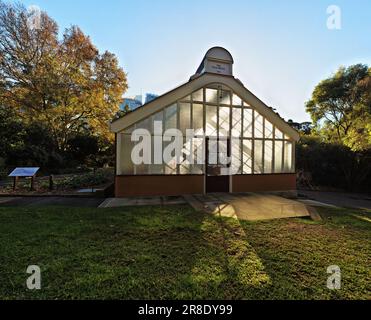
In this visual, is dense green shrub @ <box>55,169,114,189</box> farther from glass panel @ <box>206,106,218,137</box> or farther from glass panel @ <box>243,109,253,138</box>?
glass panel @ <box>243,109,253,138</box>

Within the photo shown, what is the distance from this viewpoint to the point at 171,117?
8.45m

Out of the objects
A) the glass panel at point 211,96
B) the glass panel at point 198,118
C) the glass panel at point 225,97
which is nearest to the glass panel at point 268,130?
the glass panel at point 225,97

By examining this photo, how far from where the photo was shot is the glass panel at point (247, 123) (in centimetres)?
945

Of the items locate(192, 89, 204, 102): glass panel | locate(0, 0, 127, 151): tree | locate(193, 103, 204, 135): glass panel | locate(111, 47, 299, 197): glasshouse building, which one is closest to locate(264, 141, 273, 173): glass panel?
locate(111, 47, 299, 197): glasshouse building

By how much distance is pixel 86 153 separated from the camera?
20.5 metres

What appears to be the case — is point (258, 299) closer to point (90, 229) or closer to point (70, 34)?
point (90, 229)

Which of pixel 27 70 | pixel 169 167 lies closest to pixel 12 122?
pixel 27 70

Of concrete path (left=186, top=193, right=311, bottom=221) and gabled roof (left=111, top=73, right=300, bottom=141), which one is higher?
gabled roof (left=111, top=73, right=300, bottom=141)

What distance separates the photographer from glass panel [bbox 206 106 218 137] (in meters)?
8.99

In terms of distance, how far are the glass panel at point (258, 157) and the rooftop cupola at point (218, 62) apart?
3607 millimetres

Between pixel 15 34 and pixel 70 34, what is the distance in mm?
3831

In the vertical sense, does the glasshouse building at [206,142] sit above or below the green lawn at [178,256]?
above

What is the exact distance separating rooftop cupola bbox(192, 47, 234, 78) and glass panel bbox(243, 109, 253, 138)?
1.98 meters

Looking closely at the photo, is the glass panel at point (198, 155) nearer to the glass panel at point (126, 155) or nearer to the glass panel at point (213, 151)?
the glass panel at point (213, 151)
